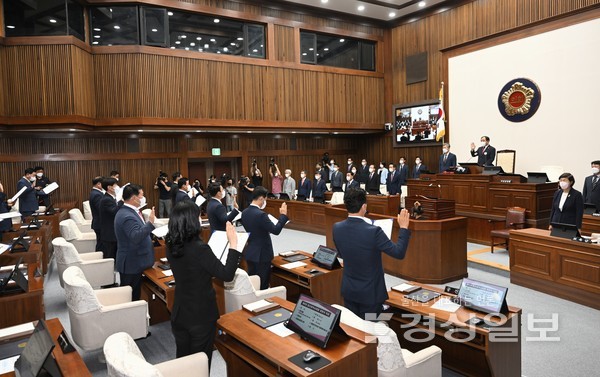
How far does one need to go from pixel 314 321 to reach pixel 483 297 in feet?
4.77

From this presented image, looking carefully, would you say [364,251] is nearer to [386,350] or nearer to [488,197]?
[386,350]

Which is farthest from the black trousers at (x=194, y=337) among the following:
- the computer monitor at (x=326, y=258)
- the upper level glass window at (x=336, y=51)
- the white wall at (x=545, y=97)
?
the upper level glass window at (x=336, y=51)

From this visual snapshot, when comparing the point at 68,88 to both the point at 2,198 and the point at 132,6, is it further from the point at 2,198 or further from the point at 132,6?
the point at 2,198

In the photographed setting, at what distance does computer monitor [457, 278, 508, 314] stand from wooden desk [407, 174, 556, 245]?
5.50 m

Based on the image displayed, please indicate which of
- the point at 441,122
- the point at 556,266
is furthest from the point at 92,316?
the point at 441,122

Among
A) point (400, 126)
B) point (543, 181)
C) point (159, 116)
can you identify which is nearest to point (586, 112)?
point (543, 181)

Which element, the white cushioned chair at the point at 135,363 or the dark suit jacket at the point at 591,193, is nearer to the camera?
the white cushioned chair at the point at 135,363

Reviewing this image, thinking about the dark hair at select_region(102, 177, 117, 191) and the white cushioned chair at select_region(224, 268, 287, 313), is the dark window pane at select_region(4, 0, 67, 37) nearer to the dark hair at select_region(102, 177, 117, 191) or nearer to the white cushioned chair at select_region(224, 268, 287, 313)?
the dark hair at select_region(102, 177, 117, 191)

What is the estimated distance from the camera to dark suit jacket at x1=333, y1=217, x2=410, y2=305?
10.7 ft

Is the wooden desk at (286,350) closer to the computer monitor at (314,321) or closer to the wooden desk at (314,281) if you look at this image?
the computer monitor at (314,321)

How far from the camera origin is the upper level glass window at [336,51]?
1345cm

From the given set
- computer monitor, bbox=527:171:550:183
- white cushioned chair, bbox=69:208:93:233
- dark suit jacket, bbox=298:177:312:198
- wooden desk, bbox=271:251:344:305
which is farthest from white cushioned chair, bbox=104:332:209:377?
dark suit jacket, bbox=298:177:312:198

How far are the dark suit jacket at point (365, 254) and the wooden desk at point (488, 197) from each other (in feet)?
19.0

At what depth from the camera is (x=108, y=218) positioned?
5.91 m
